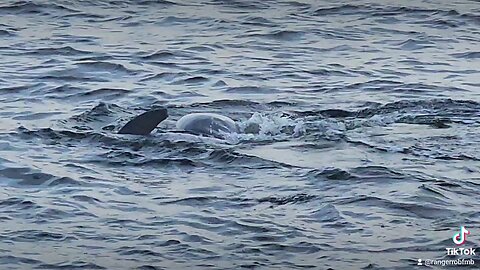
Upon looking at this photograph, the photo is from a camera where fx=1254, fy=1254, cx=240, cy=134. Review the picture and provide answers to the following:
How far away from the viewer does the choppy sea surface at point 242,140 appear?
29.4 ft

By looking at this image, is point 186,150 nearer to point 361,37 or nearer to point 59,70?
point 59,70

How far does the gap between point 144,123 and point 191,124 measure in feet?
1.79

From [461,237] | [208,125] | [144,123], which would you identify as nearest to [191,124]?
[208,125]

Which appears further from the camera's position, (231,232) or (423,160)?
(423,160)

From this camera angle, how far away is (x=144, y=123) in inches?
476

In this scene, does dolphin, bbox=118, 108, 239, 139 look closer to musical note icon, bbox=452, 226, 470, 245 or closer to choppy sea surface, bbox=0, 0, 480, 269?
A: choppy sea surface, bbox=0, 0, 480, 269

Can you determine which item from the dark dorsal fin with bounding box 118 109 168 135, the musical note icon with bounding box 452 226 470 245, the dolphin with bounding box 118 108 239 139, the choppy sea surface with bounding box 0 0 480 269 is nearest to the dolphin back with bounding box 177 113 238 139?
the dolphin with bounding box 118 108 239 139

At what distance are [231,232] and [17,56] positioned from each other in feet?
27.7

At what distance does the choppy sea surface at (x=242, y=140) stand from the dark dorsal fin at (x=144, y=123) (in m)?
0.11

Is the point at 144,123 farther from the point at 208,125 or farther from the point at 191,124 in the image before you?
the point at 208,125

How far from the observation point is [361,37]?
60.1ft

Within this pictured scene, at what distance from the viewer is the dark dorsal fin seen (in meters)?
12.1

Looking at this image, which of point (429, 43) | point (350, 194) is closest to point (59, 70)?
point (429, 43)

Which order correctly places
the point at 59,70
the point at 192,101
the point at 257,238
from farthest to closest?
the point at 59,70, the point at 192,101, the point at 257,238
